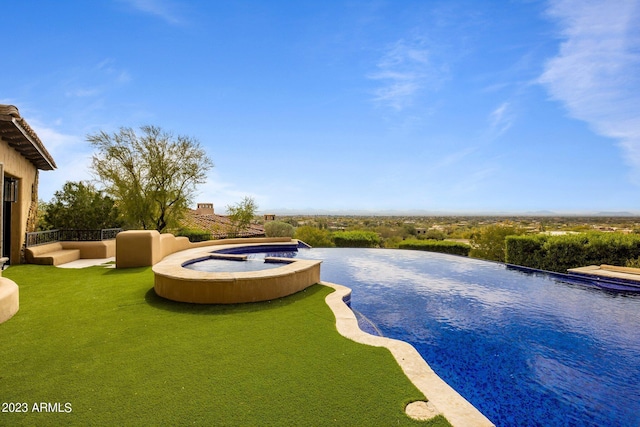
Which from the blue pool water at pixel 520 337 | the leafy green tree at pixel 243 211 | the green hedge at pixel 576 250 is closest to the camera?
the blue pool water at pixel 520 337

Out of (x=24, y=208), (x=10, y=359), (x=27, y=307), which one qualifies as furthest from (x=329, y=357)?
(x=24, y=208)

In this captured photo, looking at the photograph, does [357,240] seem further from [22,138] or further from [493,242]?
[22,138]

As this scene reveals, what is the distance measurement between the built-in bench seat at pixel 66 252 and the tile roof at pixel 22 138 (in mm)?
3637

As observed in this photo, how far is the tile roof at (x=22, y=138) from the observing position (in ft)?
27.7

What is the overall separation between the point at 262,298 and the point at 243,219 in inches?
708

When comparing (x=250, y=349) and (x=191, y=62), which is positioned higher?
(x=191, y=62)

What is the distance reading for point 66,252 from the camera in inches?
526

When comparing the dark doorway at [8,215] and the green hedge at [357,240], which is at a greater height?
the dark doorway at [8,215]

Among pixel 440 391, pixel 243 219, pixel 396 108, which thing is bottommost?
pixel 440 391

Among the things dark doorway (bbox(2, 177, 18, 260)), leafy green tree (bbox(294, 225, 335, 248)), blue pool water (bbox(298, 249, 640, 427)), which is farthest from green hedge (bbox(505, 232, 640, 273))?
dark doorway (bbox(2, 177, 18, 260))

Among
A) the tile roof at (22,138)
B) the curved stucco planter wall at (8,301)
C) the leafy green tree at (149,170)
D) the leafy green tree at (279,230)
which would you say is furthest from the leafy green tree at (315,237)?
the curved stucco planter wall at (8,301)

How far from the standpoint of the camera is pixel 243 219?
82.7 ft

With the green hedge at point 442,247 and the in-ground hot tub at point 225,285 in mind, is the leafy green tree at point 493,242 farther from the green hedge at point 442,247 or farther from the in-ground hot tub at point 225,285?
the in-ground hot tub at point 225,285

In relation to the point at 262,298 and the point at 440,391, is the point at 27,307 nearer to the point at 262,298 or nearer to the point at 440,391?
the point at 262,298
